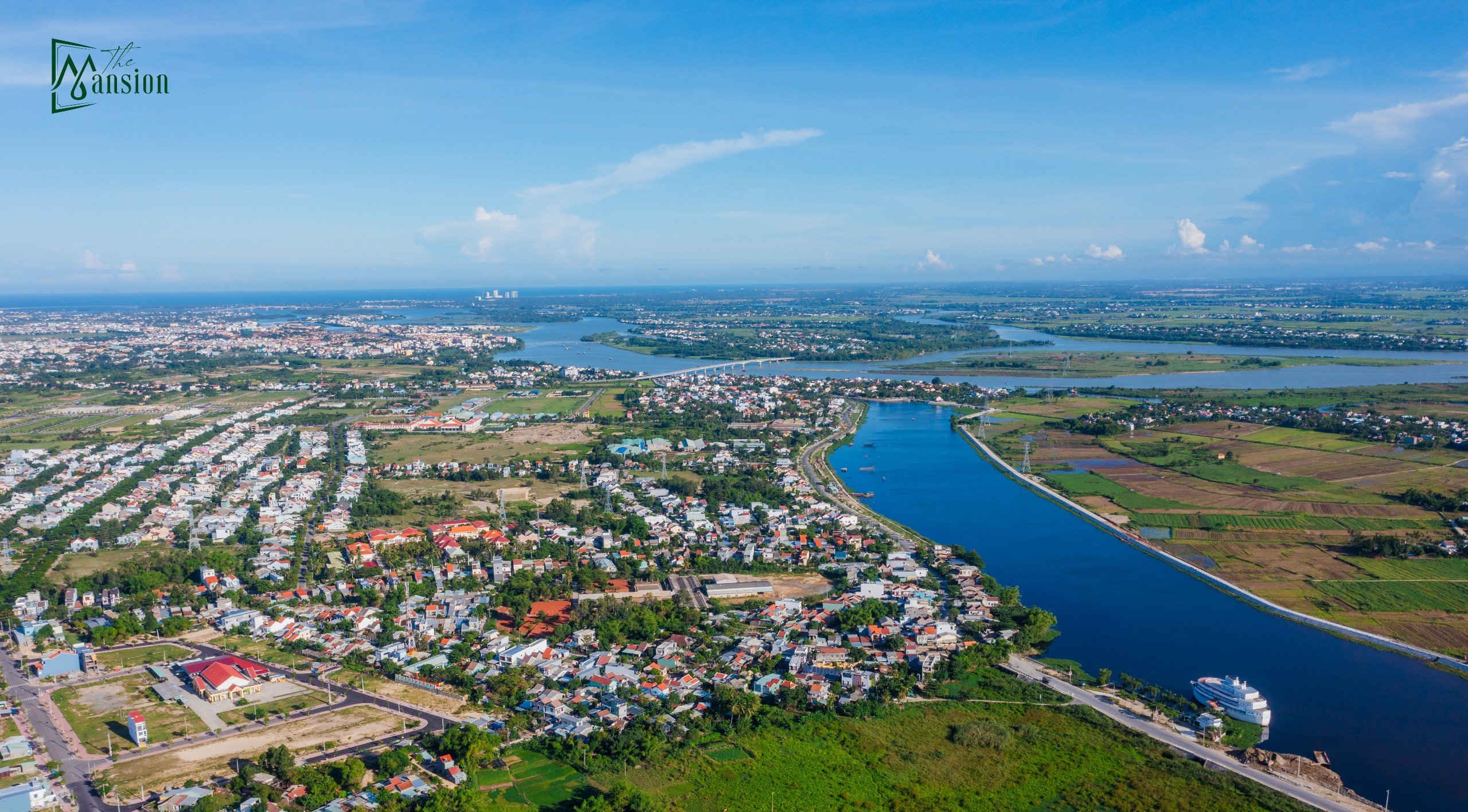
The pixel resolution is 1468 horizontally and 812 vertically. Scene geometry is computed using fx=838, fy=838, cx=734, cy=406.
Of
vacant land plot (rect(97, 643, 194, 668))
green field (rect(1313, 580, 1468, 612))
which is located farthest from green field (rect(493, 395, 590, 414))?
green field (rect(1313, 580, 1468, 612))

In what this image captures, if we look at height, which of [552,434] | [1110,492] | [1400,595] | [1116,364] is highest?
[1116,364]

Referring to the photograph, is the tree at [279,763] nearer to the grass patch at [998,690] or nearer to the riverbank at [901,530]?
the grass patch at [998,690]

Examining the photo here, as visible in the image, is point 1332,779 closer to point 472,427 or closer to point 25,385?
point 472,427

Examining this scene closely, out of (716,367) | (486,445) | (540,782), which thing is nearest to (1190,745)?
(540,782)

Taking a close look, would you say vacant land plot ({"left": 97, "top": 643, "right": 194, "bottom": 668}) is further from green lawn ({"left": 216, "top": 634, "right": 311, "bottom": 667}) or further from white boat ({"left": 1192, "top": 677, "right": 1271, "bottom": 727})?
white boat ({"left": 1192, "top": 677, "right": 1271, "bottom": 727})

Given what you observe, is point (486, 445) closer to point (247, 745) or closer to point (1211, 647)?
point (247, 745)

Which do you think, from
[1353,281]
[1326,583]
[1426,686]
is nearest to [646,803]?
[1426,686]
